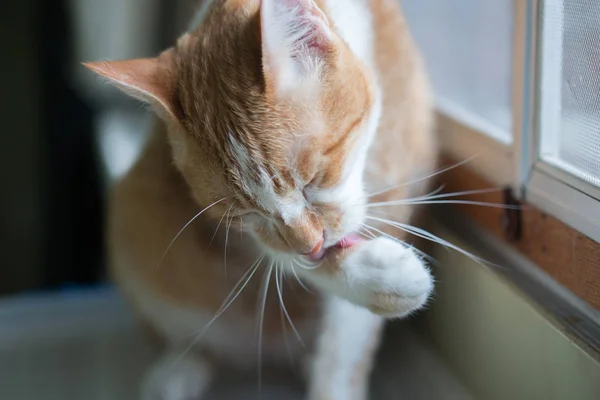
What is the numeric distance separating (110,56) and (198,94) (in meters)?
1.16

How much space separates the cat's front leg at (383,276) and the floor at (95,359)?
28 cm

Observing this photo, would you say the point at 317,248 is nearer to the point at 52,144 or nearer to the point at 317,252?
the point at 317,252

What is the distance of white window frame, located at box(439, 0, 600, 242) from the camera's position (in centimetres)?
80

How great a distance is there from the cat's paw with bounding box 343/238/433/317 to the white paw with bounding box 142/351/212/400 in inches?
16.8

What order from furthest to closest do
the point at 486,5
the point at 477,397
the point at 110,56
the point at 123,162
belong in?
the point at 110,56 < the point at 123,162 < the point at 486,5 < the point at 477,397

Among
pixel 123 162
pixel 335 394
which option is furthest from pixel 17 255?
pixel 335 394

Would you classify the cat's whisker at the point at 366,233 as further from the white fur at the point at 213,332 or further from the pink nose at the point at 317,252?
the white fur at the point at 213,332

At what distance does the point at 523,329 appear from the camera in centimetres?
87

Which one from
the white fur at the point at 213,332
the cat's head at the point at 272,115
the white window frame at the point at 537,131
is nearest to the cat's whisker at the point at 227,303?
the white fur at the point at 213,332

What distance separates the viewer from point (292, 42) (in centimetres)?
75

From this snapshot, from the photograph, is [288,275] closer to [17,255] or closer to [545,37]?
[545,37]

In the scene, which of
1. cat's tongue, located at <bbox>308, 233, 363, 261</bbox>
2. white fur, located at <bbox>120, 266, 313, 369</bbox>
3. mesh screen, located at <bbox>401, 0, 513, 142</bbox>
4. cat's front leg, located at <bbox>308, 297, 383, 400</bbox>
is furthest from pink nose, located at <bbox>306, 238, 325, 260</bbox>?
mesh screen, located at <bbox>401, 0, 513, 142</bbox>

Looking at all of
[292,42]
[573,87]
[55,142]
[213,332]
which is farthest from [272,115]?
[55,142]

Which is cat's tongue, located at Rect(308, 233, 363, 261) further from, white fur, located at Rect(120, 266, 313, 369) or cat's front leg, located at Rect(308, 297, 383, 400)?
white fur, located at Rect(120, 266, 313, 369)
